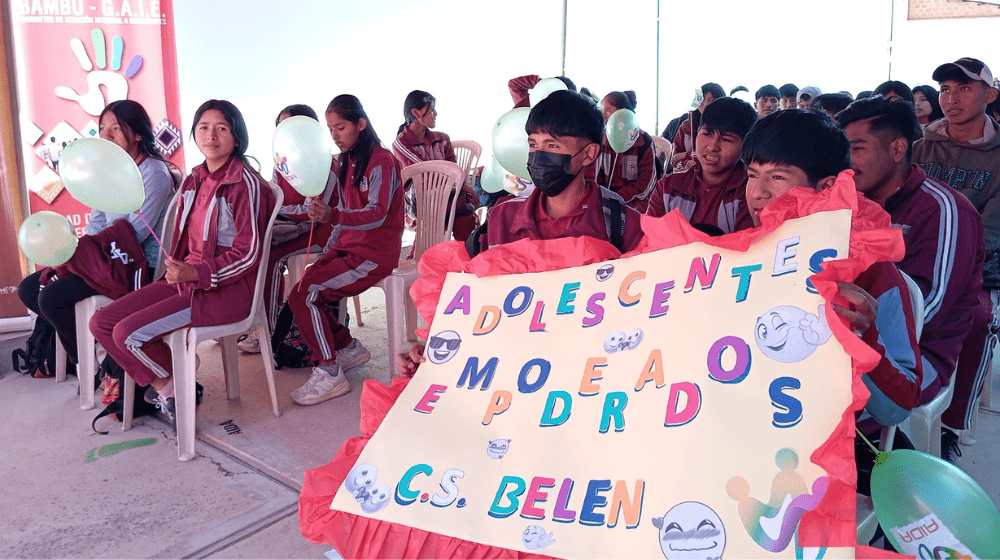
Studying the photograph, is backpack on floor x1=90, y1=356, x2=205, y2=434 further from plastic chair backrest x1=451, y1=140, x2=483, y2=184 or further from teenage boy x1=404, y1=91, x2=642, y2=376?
plastic chair backrest x1=451, y1=140, x2=483, y2=184

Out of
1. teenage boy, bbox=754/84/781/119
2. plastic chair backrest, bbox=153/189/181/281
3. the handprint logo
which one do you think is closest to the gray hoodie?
plastic chair backrest, bbox=153/189/181/281

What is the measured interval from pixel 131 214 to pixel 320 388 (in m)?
1.15

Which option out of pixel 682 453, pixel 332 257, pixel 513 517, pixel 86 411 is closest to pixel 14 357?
pixel 86 411

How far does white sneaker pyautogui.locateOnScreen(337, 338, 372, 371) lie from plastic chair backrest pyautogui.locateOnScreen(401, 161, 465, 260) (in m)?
0.59

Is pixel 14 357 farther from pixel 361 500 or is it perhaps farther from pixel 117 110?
pixel 361 500

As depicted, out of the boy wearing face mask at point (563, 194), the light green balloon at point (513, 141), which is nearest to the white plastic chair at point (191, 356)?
the light green balloon at point (513, 141)

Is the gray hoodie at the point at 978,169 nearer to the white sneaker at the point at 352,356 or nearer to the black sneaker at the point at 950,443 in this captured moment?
the black sneaker at the point at 950,443

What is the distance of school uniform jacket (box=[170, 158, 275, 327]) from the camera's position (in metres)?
2.70

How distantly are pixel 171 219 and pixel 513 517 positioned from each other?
8.43 feet

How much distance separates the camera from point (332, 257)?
337cm

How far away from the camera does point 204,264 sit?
267 centimetres

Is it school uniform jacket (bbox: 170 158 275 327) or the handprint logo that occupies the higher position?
the handprint logo

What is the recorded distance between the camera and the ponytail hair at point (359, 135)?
10.9ft

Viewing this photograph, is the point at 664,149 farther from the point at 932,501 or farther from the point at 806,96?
the point at 932,501
